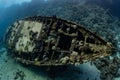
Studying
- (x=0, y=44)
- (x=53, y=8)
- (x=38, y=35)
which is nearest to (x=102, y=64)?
(x=38, y=35)

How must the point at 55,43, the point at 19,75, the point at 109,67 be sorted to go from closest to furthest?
the point at 55,43 → the point at 109,67 → the point at 19,75

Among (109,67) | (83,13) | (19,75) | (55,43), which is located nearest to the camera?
(55,43)

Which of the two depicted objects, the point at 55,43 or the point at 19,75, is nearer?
A: the point at 55,43

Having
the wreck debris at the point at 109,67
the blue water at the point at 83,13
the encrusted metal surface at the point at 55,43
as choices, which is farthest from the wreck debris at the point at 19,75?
the wreck debris at the point at 109,67

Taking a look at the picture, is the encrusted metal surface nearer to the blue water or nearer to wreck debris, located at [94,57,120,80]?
the blue water

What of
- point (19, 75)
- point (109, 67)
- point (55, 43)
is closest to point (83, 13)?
point (109, 67)

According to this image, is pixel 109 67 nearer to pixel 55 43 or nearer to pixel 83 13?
pixel 55 43

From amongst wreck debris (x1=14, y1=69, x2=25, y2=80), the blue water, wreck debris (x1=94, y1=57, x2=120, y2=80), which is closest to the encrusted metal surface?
wreck debris (x1=14, y1=69, x2=25, y2=80)

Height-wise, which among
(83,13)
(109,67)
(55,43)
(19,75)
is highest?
(55,43)
